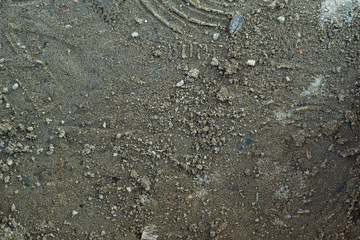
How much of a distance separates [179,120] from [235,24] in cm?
93

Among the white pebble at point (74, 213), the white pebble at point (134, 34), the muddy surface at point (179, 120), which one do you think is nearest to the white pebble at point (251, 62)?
the muddy surface at point (179, 120)

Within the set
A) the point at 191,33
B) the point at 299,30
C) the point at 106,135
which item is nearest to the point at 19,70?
the point at 106,135

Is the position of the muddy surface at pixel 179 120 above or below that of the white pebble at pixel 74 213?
above

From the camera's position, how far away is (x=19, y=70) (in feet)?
9.16

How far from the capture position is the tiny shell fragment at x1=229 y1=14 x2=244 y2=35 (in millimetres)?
2859

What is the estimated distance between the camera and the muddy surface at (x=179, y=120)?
2598mm

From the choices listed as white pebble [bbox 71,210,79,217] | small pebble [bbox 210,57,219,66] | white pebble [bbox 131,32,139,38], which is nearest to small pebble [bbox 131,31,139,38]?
white pebble [bbox 131,32,139,38]

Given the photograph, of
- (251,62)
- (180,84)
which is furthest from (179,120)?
(251,62)

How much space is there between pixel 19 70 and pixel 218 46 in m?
1.63

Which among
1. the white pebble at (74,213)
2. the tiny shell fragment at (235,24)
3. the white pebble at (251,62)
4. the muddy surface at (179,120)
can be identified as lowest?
the white pebble at (74,213)

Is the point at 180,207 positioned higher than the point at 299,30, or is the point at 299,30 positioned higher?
the point at 299,30

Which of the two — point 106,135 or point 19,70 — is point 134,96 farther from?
point 19,70

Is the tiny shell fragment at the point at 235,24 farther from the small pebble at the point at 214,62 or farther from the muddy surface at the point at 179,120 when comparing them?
the small pebble at the point at 214,62

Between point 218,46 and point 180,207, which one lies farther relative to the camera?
point 218,46
